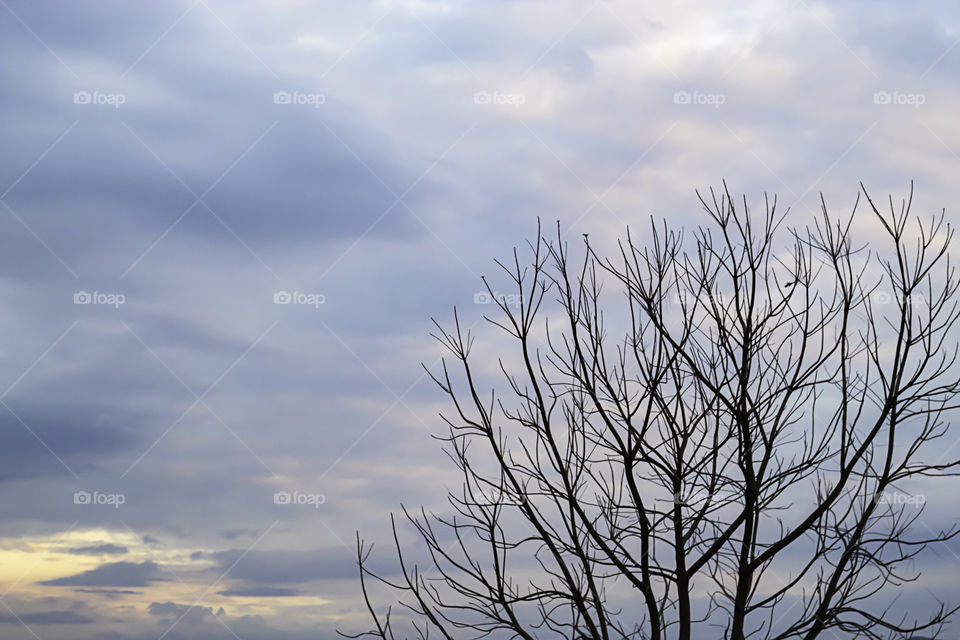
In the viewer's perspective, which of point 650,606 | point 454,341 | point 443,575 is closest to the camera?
point 650,606

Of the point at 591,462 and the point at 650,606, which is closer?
the point at 650,606

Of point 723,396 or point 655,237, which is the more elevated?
point 655,237

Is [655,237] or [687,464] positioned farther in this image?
[655,237]

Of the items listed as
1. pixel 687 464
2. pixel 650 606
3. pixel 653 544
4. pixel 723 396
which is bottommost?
pixel 650 606

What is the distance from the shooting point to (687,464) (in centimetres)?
500

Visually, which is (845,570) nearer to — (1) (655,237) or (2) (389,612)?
(1) (655,237)

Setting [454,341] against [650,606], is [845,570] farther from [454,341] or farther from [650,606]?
[454,341]

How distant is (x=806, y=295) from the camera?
527cm

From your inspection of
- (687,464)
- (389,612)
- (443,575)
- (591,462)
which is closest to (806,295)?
(687,464)

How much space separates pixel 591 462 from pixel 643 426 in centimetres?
35

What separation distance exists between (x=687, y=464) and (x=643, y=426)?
1.02 feet

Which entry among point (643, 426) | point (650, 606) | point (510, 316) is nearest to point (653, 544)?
point (650, 606)

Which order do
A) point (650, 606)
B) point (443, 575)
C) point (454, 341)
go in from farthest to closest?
point (454, 341) → point (443, 575) → point (650, 606)

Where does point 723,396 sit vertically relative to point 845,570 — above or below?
above
